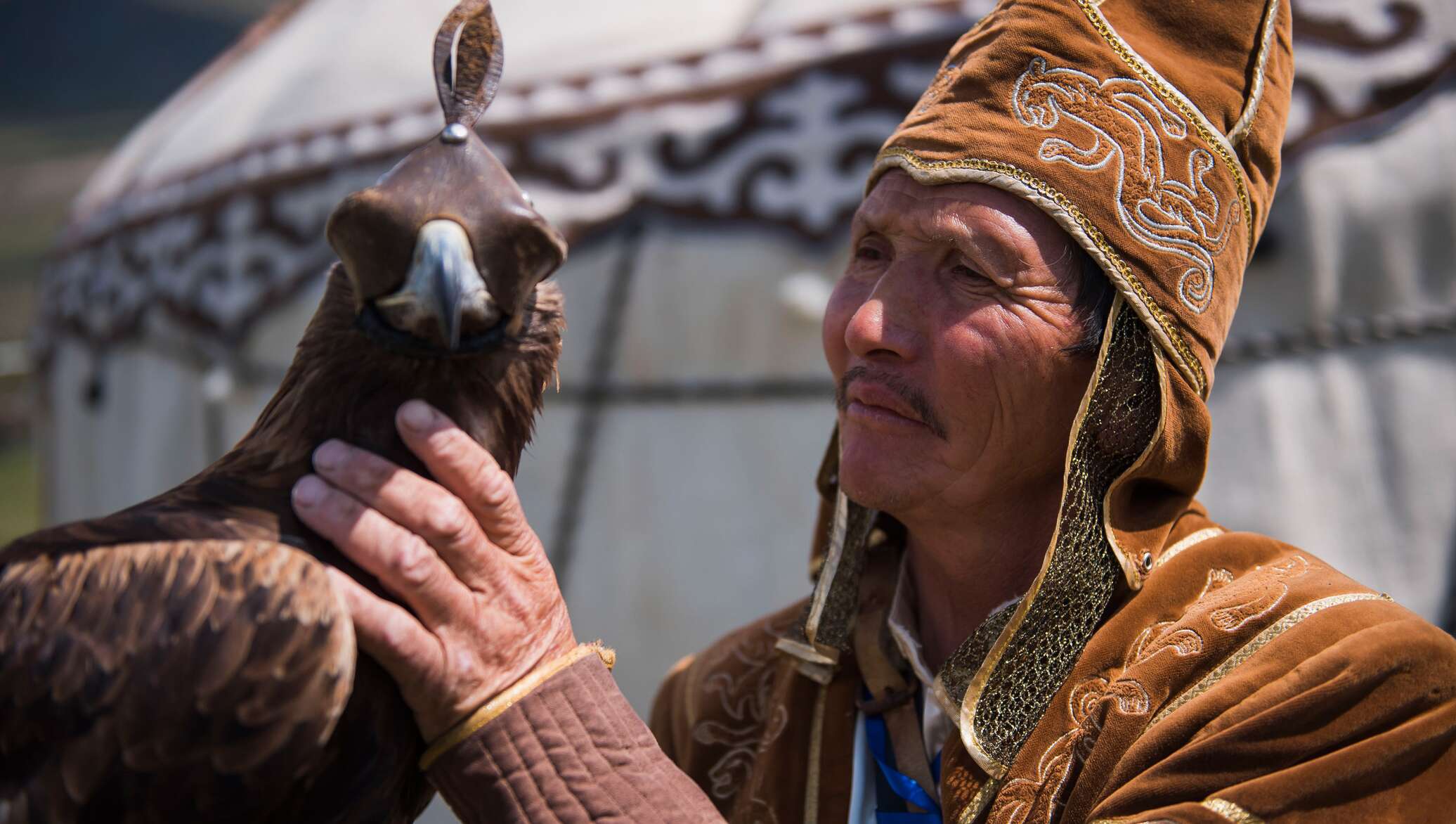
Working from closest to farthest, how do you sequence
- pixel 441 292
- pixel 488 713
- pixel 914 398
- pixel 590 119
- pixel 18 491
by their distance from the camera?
pixel 441 292, pixel 488 713, pixel 914 398, pixel 590 119, pixel 18 491

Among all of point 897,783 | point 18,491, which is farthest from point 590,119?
point 18,491

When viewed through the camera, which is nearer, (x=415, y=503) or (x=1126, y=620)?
(x=415, y=503)

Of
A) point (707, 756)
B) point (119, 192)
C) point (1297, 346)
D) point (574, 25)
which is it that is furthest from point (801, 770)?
point (119, 192)

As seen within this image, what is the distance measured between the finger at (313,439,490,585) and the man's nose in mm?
514

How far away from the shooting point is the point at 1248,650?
136 centimetres

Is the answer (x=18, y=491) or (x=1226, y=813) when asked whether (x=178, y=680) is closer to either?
(x=1226, y=813)

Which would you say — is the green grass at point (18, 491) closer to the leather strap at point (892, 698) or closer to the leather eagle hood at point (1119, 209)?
the leather strap at point (892, 698)

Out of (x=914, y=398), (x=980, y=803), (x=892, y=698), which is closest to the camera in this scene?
(x=980, y=803)

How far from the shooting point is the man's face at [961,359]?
1.50 meters

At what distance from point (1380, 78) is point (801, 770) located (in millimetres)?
2203

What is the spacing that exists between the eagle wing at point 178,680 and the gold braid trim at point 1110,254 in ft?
2.77

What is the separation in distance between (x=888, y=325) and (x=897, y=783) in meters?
0.54

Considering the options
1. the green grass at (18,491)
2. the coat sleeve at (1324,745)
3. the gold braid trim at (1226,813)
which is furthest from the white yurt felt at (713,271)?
the green grass at (18,491)

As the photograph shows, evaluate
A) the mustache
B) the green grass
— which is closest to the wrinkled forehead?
the mustache
